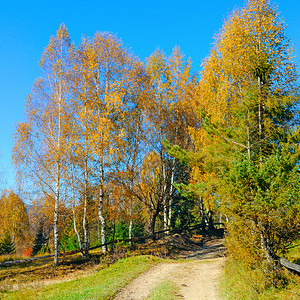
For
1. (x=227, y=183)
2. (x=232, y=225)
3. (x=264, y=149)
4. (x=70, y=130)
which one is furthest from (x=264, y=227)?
(x=70, y=130)

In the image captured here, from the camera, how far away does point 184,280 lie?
32.9 ft

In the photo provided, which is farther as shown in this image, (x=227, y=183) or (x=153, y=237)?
(x=153, y=237)

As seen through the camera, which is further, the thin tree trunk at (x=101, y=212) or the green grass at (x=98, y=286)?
the thin tree trunk at (x=101, y=212)

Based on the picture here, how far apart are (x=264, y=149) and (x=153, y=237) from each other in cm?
1061

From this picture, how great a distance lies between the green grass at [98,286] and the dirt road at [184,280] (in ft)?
1.16

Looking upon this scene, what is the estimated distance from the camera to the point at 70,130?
639 inches

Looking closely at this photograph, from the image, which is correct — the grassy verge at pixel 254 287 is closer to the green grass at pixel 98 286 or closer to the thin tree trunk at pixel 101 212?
the green grass at pixel 98 286

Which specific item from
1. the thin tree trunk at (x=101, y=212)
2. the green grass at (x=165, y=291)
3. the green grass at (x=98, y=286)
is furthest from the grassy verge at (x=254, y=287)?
the thin tree trunk at (x=101, y=212)

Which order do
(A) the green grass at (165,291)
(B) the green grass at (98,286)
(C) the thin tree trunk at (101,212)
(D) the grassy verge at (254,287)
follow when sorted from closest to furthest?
1. (D) the grassy verge at (254,287)
2. (A) the green grass at (165,291)
3. (B) the green grass at (98,286)
4. (C) the thin tree trunk at (101,212)

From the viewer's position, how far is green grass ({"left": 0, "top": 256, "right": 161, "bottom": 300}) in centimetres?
815

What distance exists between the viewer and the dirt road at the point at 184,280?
8.23 meters

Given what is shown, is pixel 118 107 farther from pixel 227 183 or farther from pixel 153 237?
pixel 227 183

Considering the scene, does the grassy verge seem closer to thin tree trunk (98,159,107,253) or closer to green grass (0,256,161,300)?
green grass (0,256,161,300)

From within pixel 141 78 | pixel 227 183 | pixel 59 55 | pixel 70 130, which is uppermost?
pixel 59 55
